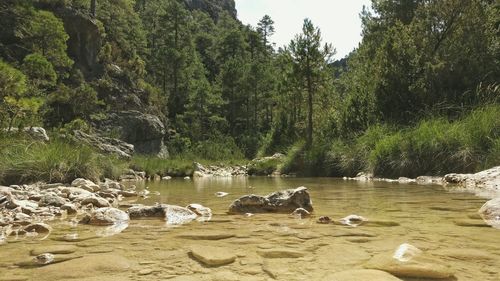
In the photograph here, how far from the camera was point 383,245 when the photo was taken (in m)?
3.26

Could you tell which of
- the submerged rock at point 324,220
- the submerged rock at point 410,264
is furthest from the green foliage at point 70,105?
the submerged rock at point 410,264

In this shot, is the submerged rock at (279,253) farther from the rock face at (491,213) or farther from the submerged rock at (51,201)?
the submerged rock at (51,201)

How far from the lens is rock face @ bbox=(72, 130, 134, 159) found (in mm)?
19466

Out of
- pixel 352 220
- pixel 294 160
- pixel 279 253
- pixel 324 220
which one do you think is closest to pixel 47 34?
pixel 294 160

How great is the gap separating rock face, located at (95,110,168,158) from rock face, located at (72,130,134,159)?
4953mm

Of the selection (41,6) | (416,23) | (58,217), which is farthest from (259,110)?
(58,217)

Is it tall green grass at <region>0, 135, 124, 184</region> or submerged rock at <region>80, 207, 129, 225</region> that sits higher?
tall green grass at <region>0, 135, 124, 184</region>

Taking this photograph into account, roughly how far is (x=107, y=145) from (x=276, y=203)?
17632mm

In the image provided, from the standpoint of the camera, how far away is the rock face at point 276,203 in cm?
534

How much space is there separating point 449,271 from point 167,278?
1.66 meters

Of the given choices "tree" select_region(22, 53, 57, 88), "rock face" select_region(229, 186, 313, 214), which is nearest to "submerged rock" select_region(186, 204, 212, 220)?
"rock face" select_region(229, 186, 313, 214)

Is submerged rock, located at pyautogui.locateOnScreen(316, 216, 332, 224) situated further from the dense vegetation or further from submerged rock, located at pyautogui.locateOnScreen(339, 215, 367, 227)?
the dense vegetation

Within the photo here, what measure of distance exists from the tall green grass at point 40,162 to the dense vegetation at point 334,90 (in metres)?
0.14

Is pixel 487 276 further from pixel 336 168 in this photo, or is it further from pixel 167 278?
pixel 336 168
